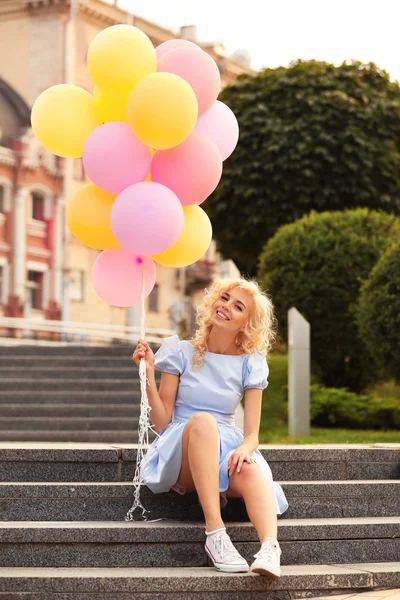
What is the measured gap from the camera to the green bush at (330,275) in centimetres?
1355

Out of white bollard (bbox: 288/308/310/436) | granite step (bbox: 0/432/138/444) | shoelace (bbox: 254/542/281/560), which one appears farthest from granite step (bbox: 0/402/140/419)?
shoelace (bbox: 254/542/281/560)

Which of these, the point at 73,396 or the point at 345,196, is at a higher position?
the point at 345,196

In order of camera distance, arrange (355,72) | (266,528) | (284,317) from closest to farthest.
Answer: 1. (266,528)
2. (284,317)
3. (355,72)

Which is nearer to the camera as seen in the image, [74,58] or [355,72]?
[355,72]

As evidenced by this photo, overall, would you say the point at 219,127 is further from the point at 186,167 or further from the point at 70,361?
the point at 70,361

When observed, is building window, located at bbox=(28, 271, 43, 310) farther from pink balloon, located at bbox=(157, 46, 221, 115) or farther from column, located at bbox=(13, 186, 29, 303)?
pink balloon, located at bbox=(157, 46, 221, 115)

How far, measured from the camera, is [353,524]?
18.6 ft

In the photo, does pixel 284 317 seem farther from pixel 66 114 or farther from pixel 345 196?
pixel 66 114

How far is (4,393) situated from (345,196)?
7.50 meters

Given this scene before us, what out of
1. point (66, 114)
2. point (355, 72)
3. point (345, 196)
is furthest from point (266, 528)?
point (355, 72)

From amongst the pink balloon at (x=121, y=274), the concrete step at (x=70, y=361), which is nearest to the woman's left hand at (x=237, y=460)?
the pink balloon at (x=121, y=274)

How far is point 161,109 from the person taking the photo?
17.3 ft

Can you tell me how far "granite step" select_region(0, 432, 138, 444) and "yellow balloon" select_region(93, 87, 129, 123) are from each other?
530 centimetres

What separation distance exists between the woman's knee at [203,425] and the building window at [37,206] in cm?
2436
